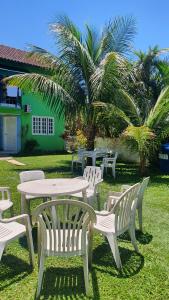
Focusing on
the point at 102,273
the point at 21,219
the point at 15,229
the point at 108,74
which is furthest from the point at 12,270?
the point at 108,74

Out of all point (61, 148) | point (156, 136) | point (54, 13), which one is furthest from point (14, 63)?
point (156, 136)

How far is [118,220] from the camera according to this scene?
15.2 ft

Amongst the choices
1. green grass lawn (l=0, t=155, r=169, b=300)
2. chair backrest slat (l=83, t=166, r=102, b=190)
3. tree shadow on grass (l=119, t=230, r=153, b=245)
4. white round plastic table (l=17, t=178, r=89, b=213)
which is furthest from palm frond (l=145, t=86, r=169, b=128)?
tree shadow on grass (l=119, t=230, r=153, b=245)

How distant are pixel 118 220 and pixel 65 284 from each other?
3.87 ft

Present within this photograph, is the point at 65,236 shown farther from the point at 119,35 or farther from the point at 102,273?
the point at 119,35

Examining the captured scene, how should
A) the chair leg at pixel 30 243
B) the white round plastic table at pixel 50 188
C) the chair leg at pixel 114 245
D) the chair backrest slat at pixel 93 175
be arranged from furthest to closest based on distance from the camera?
the chair backrest slat at pixel 93 175 → the white round plastic table at pixel 50 188 → the chair leg at pixel 30 243 → the chair leg at pixel 114 245

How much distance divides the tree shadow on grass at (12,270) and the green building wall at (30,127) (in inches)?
778

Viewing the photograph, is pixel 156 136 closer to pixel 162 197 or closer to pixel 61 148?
pixel 162 197

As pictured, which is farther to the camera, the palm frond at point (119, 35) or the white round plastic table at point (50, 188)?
the palm frond at point (119, 35)

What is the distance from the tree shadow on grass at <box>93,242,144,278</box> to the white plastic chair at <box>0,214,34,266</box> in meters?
1.08

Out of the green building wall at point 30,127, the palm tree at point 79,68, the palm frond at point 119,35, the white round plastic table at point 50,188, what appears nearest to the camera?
the white round plastic table at point 50,188

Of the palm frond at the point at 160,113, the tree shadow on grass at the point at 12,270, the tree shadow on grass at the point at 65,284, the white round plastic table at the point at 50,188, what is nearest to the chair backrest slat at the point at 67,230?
the tree shadow on grass at the point at 65,284

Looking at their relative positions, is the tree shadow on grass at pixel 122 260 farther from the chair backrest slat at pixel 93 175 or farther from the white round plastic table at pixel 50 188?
the chair backrest slat at pixel 93 175

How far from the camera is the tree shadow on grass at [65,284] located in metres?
3.98
